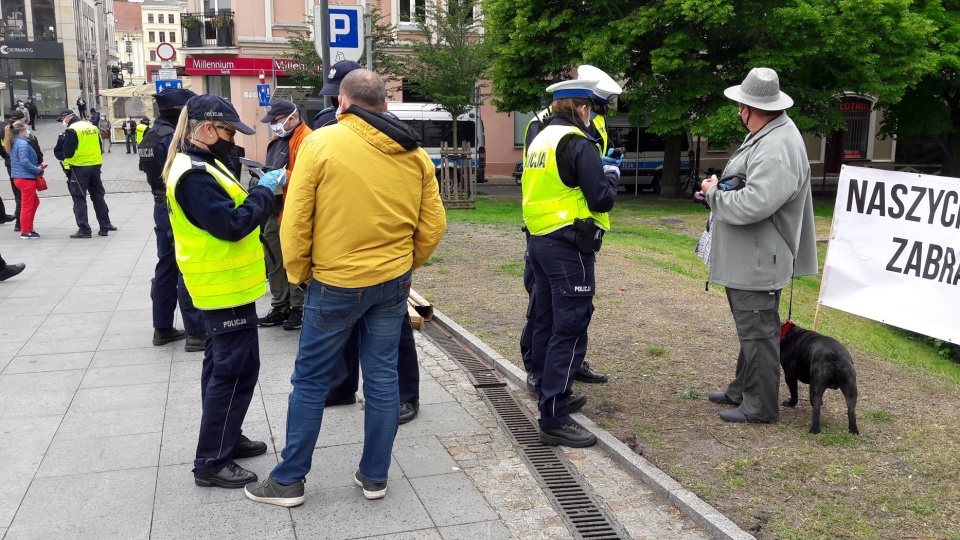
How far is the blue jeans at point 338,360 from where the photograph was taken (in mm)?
3877

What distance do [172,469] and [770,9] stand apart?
19.2 metres

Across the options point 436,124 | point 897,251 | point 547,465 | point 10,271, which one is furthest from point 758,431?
point 436,124

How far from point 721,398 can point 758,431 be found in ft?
1.81

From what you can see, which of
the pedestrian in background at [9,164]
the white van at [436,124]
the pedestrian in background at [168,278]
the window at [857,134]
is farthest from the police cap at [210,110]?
the window at [857,134]

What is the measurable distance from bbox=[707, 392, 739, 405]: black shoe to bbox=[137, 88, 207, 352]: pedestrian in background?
3729 millimetres

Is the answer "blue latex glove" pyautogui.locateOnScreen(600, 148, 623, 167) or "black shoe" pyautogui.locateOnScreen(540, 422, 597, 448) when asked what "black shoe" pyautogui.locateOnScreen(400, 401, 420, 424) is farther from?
"blue latex glove" pyautogui.locateOnScreen(600, 148, 623, 167)

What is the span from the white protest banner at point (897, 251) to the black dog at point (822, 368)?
8.40ft

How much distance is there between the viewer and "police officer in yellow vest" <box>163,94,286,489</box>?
13.1ft

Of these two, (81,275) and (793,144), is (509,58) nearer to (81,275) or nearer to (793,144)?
(81,275)

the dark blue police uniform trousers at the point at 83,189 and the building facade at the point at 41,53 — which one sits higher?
the building facade at the point at 41,53

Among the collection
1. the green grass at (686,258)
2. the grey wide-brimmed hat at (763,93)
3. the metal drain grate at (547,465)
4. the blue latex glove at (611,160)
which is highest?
the grey wide-brimmed hat at (763,93)

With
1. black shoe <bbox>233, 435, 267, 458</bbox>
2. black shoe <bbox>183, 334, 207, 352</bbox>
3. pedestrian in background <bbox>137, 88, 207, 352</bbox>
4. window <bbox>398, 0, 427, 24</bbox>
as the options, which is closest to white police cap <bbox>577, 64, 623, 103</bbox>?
black shoe <bbox>233, 435, 267, 458</bbox>

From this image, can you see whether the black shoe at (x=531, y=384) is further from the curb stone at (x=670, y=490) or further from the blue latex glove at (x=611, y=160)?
the blue latex glove at (x=611, y=160)

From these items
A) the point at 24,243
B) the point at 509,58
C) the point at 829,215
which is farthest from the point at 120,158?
the point at 829,215
